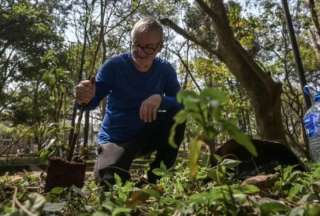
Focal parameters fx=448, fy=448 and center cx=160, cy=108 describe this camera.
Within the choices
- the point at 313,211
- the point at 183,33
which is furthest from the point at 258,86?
the point at 313,211

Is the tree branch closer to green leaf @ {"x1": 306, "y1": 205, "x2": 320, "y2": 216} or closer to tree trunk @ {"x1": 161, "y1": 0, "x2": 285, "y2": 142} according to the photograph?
tree trunk @ {"x1": 161, "y1": 0, "x2": 285, "y2": 142}

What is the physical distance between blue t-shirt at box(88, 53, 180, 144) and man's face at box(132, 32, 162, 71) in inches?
6.8

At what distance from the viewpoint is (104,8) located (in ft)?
55.5

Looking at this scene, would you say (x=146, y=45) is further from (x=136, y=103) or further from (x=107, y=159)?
(x=107, y=159)

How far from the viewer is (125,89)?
256 centimetres

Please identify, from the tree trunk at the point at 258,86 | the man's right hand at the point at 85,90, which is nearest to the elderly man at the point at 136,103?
the man's right hand at the point at 85,90

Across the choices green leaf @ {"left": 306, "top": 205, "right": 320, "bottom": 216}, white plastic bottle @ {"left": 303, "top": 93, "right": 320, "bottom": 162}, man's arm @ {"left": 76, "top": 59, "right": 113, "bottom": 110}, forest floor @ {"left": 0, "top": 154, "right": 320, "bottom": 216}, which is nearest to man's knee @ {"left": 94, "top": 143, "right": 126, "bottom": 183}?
man's arm @ {"left": 76, "top": 59, "right": 113, "bottom": 110}

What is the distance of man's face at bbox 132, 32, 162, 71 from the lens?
2174 millimetres

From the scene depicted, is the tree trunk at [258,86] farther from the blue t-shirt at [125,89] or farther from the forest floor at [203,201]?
the forest floor at [203,201]

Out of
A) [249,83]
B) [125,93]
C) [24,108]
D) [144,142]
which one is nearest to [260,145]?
[144,142]

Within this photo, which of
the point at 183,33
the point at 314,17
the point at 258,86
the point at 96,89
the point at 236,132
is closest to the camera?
the point at 236,132

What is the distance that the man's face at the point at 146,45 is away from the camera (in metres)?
2.17

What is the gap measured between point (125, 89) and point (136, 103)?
0.10 meters

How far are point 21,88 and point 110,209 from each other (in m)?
25.9
